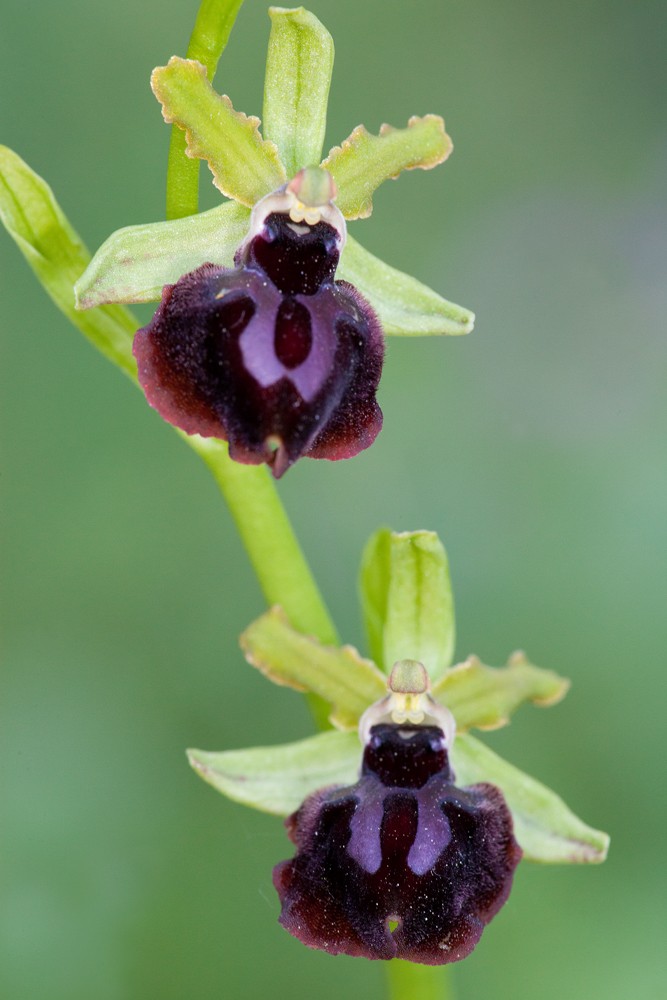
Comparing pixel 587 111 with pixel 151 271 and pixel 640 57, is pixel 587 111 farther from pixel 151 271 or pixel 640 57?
pixel 151 271

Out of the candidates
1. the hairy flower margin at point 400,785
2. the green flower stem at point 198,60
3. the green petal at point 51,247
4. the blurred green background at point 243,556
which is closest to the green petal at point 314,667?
the hairy flower margin at point 400,785

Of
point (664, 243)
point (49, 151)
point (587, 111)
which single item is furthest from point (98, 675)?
point (587, 111)

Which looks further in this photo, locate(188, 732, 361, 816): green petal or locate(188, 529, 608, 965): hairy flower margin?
locate(188, 732, 361, 816): green petal

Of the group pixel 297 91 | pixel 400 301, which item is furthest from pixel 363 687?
pixel 297 91

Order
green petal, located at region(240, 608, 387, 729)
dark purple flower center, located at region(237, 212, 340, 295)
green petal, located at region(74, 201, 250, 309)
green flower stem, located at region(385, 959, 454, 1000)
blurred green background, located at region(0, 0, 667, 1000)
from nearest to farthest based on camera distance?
green petal, located at region(74, 201, 250, 309) → dark purple flower center, located at region(237, 212, 340, 295) → green petal, located at region(240, 608, 387, 729) → green flower stem, located at region(385, 959, 454, 1000) → blurred green background, located at region(0, 0, 667, 1000)

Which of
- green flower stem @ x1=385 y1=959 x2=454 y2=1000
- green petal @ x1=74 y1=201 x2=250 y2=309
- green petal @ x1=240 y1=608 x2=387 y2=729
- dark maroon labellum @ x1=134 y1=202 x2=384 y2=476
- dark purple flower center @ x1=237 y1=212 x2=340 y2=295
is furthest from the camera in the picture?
green flower stem @ x1=385 y1=959 x2=454 y2=1000

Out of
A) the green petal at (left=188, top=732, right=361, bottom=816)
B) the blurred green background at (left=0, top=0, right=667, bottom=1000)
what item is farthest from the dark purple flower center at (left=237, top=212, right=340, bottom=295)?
the blurred green background at (left=0, top=0, right=667, bottom=1000)

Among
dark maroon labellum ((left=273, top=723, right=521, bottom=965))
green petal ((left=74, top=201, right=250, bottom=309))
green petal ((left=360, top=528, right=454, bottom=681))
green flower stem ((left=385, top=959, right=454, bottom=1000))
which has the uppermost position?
green petal ((left=74, top=201, right=250, bottom=309))

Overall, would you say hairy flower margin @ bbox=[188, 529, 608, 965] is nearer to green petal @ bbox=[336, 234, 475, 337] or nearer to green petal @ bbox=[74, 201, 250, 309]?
green petal @ bbox=[336, 234, 475, 337]

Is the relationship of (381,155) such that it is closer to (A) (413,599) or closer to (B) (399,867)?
(A) (413,599)
